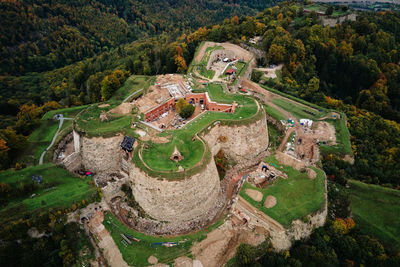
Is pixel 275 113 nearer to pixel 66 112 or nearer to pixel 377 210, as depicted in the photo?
pixel 377 210

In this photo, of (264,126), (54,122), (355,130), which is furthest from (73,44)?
(355,130)

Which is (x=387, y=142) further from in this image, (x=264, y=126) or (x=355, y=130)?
(x=264, y=126)

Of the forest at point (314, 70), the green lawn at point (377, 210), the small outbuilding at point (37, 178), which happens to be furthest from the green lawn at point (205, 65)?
the small outbuilding at point (37, 178)

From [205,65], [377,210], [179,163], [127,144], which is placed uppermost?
[179,163]

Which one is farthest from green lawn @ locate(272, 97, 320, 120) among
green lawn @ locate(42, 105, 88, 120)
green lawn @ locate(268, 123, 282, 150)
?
green lawn @ locate(42, 105, 88, 120)

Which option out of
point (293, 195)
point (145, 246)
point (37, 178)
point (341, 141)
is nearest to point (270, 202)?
point (293, 195)

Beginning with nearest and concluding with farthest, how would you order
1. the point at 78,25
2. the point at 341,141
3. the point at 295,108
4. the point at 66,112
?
the point at 341,141 → the point at 295,108 → the point at 66,112 → the point at 78,25
